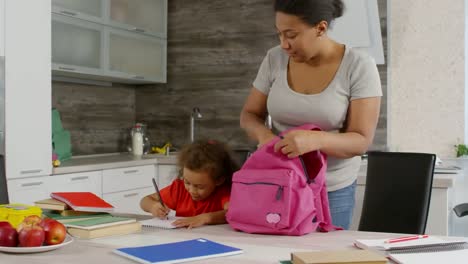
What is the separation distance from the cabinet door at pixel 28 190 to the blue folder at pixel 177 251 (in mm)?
1854

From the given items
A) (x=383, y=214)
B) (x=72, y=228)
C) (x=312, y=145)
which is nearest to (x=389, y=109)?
(x=383, y=214)

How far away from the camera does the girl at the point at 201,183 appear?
2105mm

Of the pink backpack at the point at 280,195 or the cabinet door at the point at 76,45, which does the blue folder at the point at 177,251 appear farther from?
the cabinet door at the point at 76,45

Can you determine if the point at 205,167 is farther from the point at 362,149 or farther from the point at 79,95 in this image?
the point at 79,95

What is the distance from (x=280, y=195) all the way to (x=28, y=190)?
2006mm

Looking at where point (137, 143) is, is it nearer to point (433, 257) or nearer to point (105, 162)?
point (105, 162)

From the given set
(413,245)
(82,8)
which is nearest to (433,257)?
(413,245)

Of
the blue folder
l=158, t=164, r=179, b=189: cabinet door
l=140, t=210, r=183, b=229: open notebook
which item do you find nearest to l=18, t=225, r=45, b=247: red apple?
the blue folder

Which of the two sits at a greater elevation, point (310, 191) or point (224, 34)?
point (224, 34)

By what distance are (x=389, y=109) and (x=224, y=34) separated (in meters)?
1.36

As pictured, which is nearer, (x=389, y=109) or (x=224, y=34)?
(x=389, y=109)

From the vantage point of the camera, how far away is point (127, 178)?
397cm

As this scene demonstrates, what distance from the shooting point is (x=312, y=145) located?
5.46 feet

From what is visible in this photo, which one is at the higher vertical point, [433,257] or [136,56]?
[136,56]
